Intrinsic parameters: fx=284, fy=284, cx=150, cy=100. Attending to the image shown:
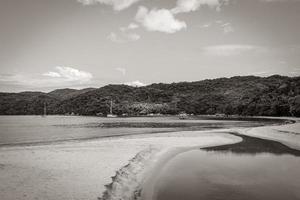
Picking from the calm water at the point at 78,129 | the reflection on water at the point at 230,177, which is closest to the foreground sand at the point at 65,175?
the reflection on water at the point at 230,177

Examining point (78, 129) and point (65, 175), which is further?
point (78, 129)

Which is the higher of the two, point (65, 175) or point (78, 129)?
point (65, 175)

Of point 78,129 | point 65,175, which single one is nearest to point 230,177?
point 65,175

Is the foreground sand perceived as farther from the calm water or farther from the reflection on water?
the calm water

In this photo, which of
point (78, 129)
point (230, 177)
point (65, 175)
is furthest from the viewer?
point (78, 129)

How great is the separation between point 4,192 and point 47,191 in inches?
56.3

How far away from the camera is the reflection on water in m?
11.6

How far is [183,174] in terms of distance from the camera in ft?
51.2

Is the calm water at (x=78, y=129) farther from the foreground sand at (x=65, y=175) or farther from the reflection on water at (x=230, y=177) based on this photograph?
the reflection on water at (x=230, y=177)

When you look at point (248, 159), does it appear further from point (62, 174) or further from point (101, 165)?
point (62, 174)

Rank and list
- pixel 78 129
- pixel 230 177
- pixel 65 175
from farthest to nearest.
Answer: pixel 78 129 → pixel 230 177 → pixel 65 175

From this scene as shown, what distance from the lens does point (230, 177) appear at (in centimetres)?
1458

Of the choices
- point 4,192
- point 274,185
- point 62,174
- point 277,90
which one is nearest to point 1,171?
point 62,174

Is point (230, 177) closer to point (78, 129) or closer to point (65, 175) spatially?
point (65, 175)
